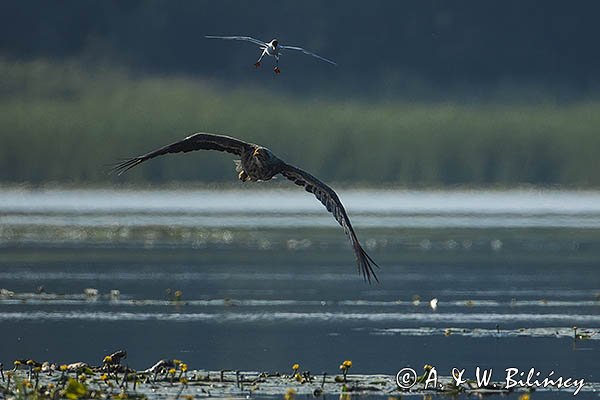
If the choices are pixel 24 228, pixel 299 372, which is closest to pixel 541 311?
pixel 299 372

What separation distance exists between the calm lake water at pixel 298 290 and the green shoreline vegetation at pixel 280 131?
20394 mm

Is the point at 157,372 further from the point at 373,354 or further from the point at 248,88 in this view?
the point at 248,88

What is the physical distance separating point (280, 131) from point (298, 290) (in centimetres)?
5636

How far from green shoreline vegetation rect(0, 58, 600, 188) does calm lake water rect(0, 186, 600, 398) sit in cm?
2039

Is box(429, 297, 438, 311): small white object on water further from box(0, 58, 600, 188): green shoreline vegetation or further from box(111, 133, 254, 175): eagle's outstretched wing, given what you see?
box(0, 58, 600, 188): green shoreline vegetation

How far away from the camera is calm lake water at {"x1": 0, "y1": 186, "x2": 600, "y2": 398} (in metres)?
22.8

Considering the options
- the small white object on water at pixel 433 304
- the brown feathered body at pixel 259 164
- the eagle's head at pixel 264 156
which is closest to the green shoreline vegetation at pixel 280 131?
the small white object on water at pixel 433 304

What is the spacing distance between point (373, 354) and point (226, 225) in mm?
32064

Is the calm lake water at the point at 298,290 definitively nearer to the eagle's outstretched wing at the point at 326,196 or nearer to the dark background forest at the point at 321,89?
the eagle's outstretched wing at the point at 326,196

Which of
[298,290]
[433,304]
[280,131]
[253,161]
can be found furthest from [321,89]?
[253,161]

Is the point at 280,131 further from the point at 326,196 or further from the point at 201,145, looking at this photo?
the point at 326,196

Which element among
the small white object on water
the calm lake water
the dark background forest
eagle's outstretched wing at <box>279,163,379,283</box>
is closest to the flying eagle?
eagle's outstretched wing at <box>279,163,379,283</box>

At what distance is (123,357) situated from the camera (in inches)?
808

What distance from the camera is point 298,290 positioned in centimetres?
3173
